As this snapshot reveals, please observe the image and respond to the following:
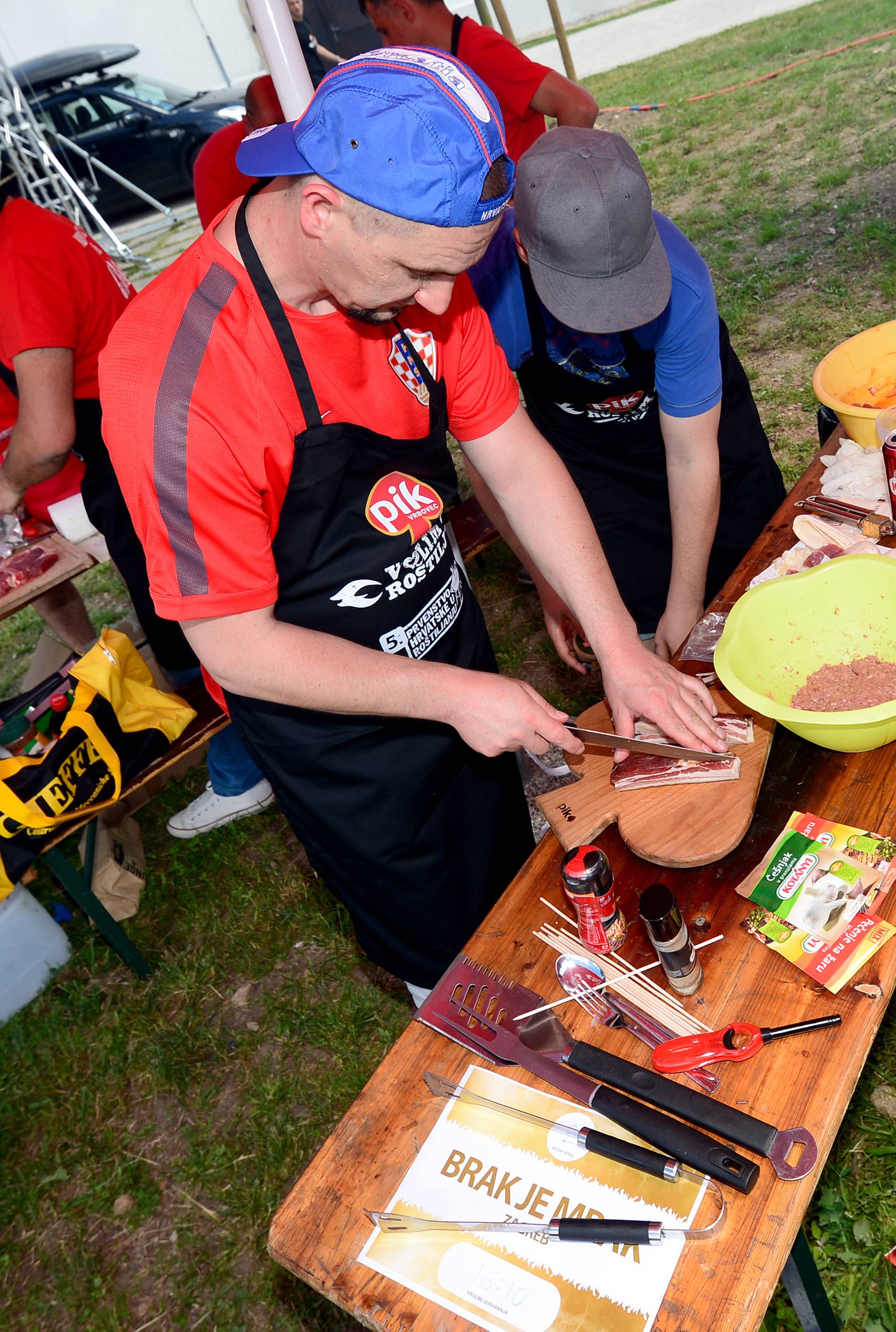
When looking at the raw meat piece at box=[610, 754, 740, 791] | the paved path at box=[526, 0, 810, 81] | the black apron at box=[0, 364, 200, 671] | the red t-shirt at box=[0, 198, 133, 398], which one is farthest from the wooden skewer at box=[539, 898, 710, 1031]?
the paved path at box=[526, 0, 810, 81]

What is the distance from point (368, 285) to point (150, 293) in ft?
1.21

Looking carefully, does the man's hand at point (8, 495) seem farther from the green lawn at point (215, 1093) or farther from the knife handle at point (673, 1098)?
A: the knife handle at point (673, 1098)

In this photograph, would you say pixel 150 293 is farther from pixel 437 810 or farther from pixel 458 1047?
pixel 458 1047

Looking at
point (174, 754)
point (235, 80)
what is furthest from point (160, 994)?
point (235, 80)

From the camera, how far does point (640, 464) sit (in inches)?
102

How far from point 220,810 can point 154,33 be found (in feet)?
23.1

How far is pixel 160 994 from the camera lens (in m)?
3.20

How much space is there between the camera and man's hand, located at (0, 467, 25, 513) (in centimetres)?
323

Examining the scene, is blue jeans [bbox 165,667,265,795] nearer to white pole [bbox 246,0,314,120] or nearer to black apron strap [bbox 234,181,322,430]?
white pole [bbox 246,0,314,120]

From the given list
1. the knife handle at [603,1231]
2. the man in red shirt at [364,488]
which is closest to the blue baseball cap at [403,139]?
the man in red shirt at [364,488]

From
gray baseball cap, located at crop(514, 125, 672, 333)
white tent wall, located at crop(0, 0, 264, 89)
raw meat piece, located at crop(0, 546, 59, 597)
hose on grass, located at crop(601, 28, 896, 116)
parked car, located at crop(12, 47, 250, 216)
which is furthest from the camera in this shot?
hose on grass, located at crop(601, 28, 896, 116)

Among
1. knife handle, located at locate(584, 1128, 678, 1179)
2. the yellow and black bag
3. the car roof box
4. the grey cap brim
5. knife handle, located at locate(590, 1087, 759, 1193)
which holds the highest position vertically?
the car roof box

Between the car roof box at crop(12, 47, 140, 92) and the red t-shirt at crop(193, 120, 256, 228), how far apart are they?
394 cm

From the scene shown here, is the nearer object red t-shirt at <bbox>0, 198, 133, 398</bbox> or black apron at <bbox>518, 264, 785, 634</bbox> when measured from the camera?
black apron at <bbox>518, 264, 785, 634</bbox>
